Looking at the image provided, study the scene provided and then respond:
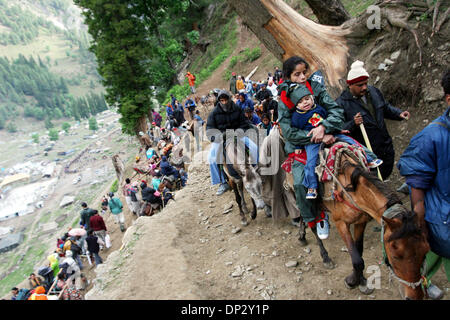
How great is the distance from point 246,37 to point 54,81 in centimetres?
15268

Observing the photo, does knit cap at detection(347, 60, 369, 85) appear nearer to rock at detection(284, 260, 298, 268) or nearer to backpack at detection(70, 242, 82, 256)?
rock at detection(284, 260, 298, 268)

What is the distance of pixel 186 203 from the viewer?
7.66 m

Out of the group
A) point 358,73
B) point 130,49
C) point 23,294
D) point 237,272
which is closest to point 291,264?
point 237,272

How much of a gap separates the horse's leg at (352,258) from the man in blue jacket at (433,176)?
105 cm

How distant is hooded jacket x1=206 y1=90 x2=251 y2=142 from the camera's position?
19.0ft

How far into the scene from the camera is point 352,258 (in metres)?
3.41

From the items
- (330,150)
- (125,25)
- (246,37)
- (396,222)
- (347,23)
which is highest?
(125,25)

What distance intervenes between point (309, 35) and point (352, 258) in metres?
5.36

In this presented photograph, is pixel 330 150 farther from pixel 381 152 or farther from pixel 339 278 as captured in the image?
pixel 339 278

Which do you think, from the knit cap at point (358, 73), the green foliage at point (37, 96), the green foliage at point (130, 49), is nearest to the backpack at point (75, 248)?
the knit cap at point (358, 73)

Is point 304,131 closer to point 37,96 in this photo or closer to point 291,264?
point 291,264

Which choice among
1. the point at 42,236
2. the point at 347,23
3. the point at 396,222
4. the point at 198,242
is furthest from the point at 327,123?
the point at 42,236

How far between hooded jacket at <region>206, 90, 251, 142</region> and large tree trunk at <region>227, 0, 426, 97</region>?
2.24 metres

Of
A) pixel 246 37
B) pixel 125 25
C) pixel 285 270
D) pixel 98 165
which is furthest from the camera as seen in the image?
pixel 98 165
